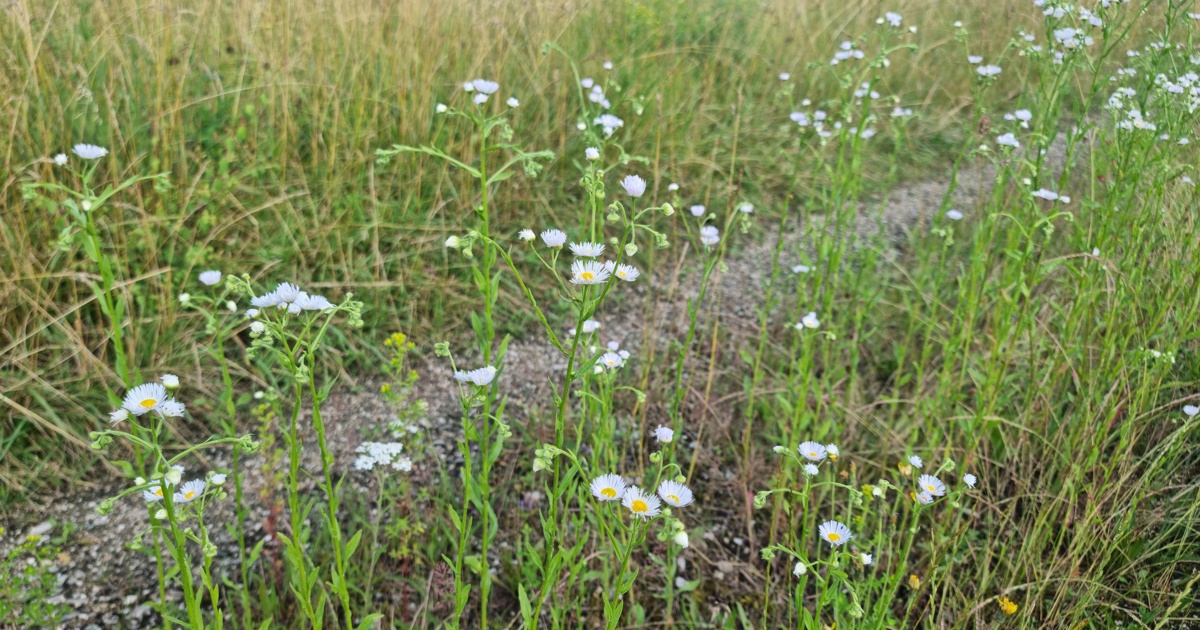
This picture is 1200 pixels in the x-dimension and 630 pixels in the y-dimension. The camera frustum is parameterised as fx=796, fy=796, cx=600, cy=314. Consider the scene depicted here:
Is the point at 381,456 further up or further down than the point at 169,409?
further down

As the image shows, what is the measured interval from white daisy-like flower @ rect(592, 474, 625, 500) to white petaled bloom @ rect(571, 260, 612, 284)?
0.38 m

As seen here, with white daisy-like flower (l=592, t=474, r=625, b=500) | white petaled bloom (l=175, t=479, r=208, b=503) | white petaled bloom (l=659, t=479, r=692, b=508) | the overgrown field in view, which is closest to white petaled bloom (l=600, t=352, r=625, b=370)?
the overgrown field

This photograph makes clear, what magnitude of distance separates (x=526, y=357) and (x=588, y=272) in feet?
5.01

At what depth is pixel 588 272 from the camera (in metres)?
1.25

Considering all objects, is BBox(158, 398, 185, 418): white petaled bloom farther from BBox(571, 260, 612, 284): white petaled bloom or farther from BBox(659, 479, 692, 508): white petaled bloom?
BBox(659, 479, 692, 508): white petaled bloom

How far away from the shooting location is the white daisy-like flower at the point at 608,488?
1.38 m

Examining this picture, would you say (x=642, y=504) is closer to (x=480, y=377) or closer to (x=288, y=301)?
(x=480, y=377)

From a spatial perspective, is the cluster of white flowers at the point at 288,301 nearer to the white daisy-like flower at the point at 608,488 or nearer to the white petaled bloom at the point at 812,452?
the white daisy-like flower at the point at 608,488

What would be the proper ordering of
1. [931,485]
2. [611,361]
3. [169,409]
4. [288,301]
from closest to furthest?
[169,409] < [288,301] < [931,485] < [611,361]

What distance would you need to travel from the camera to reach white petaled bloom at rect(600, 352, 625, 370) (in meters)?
1.82

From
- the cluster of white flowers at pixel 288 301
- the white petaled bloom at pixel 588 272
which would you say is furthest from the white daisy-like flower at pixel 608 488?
the cluster of white flowers at pixel 288 301

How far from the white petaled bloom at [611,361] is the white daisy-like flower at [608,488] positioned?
0.41 metres

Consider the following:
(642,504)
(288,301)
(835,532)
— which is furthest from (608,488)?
(288,301)

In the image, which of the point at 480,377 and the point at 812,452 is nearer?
the point at 480,377
